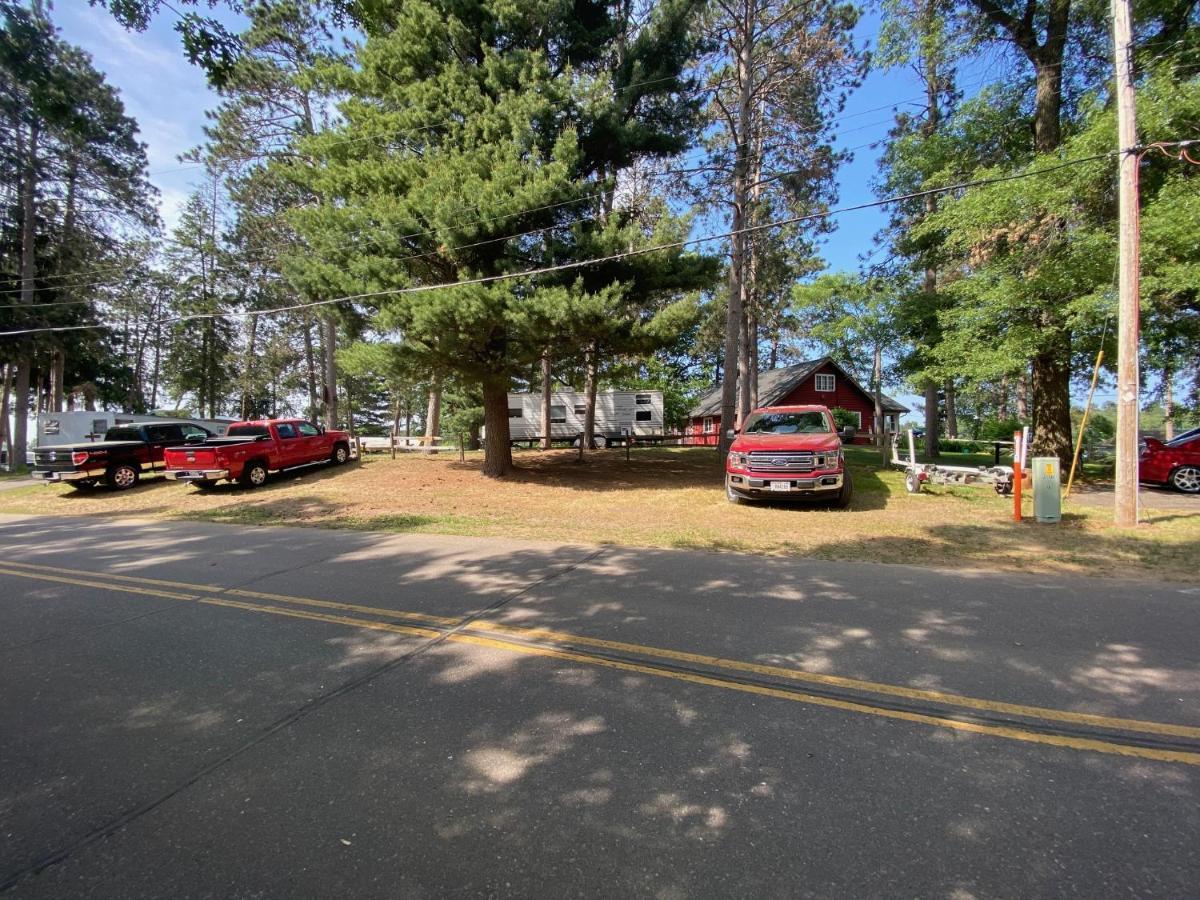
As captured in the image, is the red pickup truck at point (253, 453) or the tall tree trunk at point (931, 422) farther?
the tall tree trunk at point (931, 422)

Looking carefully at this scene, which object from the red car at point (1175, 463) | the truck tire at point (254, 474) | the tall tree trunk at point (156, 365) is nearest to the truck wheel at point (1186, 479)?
the red car at point (1175, 463)

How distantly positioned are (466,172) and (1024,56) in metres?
15.3

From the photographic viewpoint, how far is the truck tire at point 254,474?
1490cm

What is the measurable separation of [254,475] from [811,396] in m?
32.2

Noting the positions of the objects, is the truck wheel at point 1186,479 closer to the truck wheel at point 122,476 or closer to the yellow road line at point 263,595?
the yellow road line at point 263,595

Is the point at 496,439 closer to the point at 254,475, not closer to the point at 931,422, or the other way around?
the point at 254,475

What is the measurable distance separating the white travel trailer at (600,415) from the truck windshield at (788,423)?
1838 cm

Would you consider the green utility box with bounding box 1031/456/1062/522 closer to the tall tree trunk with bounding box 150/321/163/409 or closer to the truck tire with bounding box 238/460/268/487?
the truck tire with bounding box 238/460/268/487

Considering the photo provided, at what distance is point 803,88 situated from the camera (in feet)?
60.1

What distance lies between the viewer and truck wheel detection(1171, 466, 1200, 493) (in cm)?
1205

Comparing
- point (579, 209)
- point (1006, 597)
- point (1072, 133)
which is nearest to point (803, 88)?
point (1072, 133)

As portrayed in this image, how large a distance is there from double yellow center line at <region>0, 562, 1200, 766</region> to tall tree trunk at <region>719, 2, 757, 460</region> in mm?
14304

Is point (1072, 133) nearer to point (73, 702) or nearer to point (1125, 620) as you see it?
point (1125, 620)

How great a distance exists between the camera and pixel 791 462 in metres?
10.2
